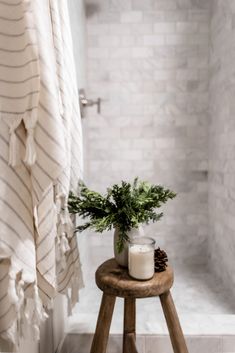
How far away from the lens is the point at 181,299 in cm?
160

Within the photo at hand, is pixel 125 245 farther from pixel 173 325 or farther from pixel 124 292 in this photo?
pixel 173 325

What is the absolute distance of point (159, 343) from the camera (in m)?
1.14

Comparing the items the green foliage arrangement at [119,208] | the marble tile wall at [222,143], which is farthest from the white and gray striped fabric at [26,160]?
the marble tile wall at [222,143]

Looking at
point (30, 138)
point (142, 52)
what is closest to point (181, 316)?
point (30, 138)

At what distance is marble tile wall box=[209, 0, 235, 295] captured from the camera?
164 cm

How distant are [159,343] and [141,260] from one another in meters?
0.47

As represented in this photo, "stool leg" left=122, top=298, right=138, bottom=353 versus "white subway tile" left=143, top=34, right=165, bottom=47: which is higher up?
"white subway tile" left=143, top=34, right=165, bottom=47

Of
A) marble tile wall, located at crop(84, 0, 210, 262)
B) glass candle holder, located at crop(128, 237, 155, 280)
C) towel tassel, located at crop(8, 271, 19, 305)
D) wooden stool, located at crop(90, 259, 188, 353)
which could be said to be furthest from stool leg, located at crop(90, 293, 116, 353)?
marble tile wall, located at crop(84, 0, 210, 262)

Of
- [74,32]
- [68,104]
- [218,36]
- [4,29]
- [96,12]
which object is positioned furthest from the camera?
[96,12]

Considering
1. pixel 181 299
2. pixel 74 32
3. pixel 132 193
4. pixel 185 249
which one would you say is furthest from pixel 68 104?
pixel 185 249

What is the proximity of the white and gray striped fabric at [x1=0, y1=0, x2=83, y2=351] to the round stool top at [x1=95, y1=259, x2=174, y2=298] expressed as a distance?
0.83ft

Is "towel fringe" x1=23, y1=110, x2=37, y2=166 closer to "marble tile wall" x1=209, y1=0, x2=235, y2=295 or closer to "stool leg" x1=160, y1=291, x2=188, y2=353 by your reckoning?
"stool leg" x1=160, y1=291, x2=188, y2=353

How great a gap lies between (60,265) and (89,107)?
54.2 inches

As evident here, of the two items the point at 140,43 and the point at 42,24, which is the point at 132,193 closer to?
the point at 42,24
